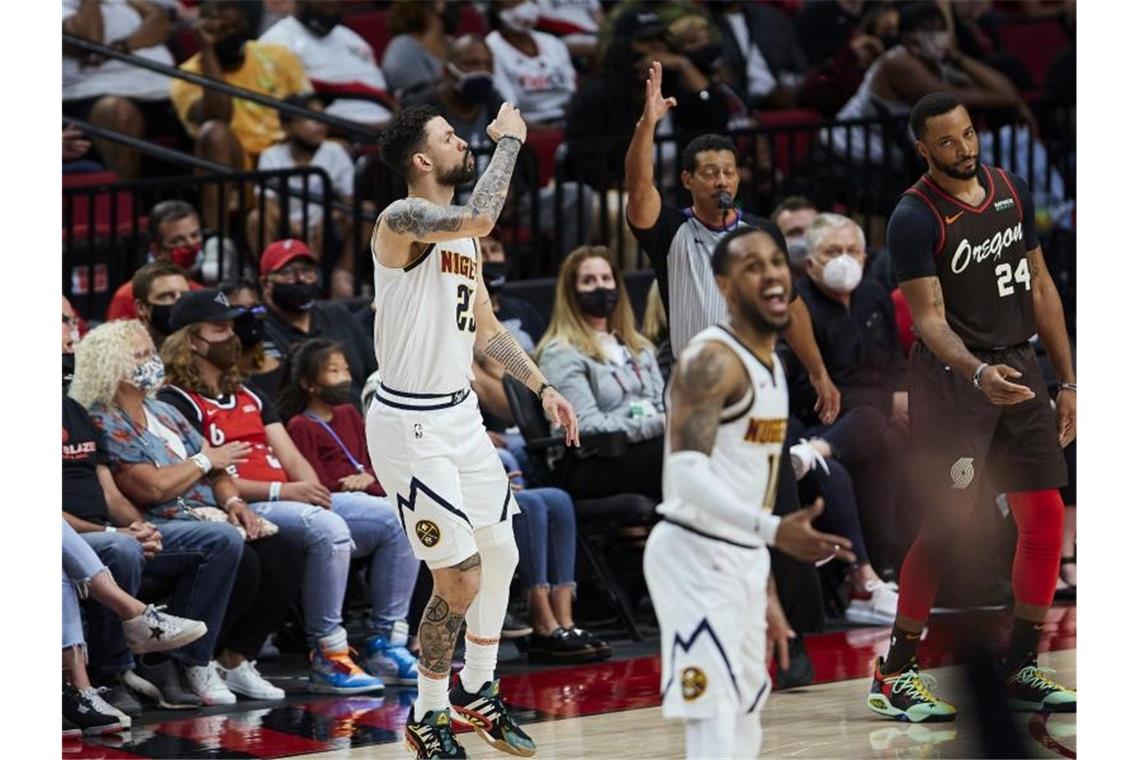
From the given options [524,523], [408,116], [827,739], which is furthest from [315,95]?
[827,739]

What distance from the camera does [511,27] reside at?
42.6 ft

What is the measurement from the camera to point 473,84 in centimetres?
1194

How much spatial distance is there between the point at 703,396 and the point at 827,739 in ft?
7.27

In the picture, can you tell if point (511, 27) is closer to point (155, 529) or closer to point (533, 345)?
point (533, 345)

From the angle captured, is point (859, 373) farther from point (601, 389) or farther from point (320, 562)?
point (320, 562)

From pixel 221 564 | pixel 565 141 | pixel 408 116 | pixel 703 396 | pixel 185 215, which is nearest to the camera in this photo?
pixel 703 396

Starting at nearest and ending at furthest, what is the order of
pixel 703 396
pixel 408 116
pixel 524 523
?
pixel 703 396
pixel 408 116
pixel 524 523

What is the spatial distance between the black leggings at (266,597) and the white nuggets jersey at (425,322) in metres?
1.86

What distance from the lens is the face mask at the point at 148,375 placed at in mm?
8047

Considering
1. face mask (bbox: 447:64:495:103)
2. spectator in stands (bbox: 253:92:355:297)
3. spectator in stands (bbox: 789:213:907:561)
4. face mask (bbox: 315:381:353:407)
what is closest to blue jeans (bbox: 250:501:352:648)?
face mask (bbox: 315:381:353:407)

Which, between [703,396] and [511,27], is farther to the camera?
[511,27]

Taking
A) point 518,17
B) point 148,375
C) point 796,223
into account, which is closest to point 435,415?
point 148,375

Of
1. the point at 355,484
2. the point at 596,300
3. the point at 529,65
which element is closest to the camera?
the point at 355,484

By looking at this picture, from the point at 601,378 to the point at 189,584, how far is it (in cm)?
231
